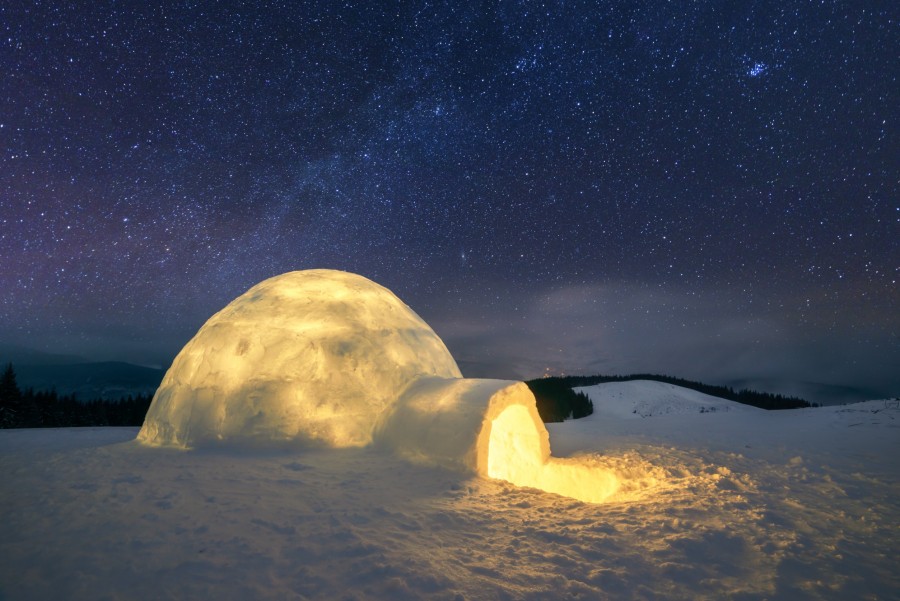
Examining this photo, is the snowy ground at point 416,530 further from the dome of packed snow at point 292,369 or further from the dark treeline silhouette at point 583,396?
the dark treeline silhouette at point 583,396

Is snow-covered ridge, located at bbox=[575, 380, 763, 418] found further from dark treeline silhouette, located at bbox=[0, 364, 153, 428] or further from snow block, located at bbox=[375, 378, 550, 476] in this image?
→ dark treeline silhouette, located at bbox=[0, 364, 153, 428]

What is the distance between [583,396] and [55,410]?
40.8 metres

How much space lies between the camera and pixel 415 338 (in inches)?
405

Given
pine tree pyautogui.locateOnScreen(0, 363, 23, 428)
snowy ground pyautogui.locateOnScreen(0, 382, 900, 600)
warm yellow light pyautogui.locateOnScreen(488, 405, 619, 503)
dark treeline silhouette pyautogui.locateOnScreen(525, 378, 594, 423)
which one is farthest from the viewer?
dark treeline silhouette pyautogui.locateOnScreen(525, 378, 594, 423)

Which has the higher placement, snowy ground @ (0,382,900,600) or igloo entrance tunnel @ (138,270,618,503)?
igloo entrance tunnel @ (138,270,618,503)

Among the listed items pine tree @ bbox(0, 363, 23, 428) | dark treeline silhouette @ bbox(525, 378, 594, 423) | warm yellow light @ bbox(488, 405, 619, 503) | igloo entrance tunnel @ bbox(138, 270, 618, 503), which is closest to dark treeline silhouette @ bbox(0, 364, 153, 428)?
pine tree @ bbox(0, 363, 23, 428)

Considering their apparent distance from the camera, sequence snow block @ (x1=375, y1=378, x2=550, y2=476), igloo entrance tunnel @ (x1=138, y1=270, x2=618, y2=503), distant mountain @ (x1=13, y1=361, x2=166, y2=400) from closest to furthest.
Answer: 1. snow block @ (x1=375, y1=378, x2=550, y2=476)
2. igloo entrance tunnel @ (x1=138, y1=270, x2=618, y2=503)
3. distant mountain @ (x1=13, y1=361, x2=166, y2=400)

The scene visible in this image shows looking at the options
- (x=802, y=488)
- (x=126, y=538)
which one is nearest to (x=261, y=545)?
(x=126, y=538)

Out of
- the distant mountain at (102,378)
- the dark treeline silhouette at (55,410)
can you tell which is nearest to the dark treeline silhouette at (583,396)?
the dark treeline silhouette at (55,410)

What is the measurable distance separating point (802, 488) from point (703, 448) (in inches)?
113

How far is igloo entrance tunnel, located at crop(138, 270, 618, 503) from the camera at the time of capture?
24.7 feet

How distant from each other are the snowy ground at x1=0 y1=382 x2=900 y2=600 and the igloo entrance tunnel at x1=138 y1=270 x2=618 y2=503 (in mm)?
529

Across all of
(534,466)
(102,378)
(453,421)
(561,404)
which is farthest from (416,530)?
(102,378)

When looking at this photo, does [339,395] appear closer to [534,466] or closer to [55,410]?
[534,466]
